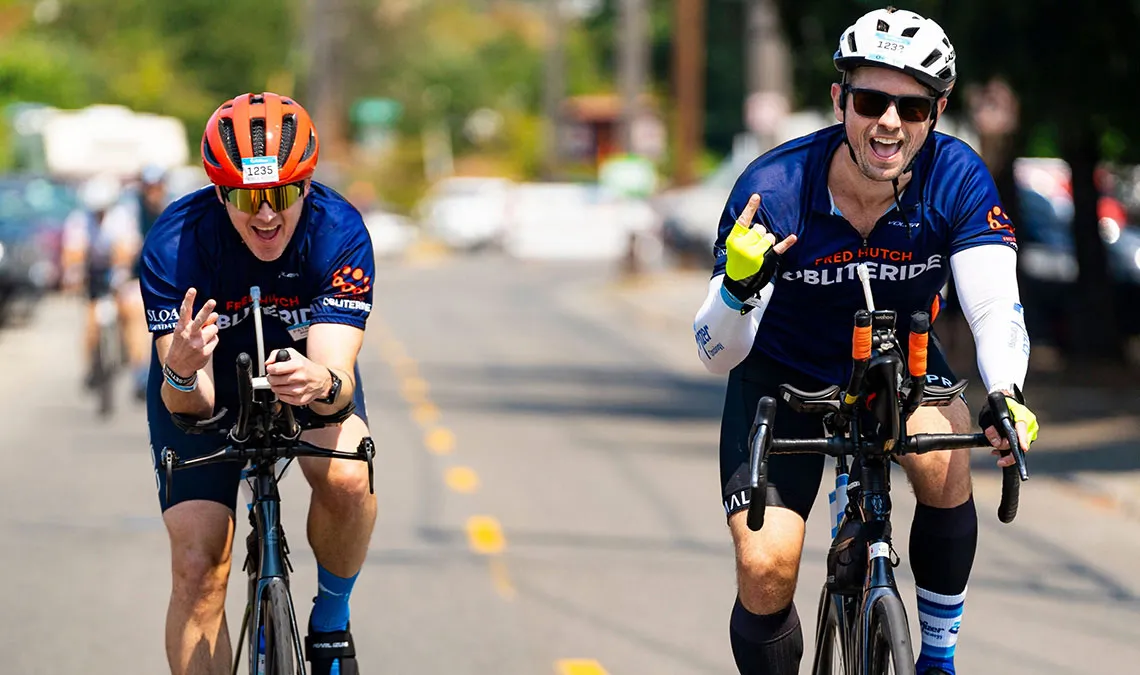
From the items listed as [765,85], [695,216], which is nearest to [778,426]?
[765,85]

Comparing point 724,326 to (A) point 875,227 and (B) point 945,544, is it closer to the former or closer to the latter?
(A) point 875,227

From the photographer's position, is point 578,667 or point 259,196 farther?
point 578,667

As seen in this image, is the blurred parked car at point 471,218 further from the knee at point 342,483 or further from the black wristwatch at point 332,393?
the black wristwatch at point 332,393

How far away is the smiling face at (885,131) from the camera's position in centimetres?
502

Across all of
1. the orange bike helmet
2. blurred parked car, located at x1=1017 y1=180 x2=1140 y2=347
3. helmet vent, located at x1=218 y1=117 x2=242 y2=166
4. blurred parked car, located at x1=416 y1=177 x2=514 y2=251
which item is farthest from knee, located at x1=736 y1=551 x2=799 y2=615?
blurred parked car, located at x1=416 y1=177 x2=514 y2=251

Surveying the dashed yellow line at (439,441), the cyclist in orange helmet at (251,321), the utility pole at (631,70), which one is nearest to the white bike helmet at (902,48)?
the cyclist in orange helmet at (251,321)

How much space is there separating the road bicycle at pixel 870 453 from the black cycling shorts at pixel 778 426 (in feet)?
0.32

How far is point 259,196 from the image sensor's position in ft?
17.6

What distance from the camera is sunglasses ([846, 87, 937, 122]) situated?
5.02 m

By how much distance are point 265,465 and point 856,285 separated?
167cm

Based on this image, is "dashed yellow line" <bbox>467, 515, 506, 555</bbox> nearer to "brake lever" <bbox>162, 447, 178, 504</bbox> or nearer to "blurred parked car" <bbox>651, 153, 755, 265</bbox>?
"brake lever" <bbox>162, 447, 178, 504</bbox>

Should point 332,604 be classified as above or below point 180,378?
below

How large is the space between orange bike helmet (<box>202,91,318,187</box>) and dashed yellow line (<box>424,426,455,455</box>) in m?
8.43

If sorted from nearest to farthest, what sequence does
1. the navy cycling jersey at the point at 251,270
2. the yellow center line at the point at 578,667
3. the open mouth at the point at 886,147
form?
the open mouth at the point at 886,147
the navy cycling jersey at the point at 251,270
the yellow center line at the point at 578,667
